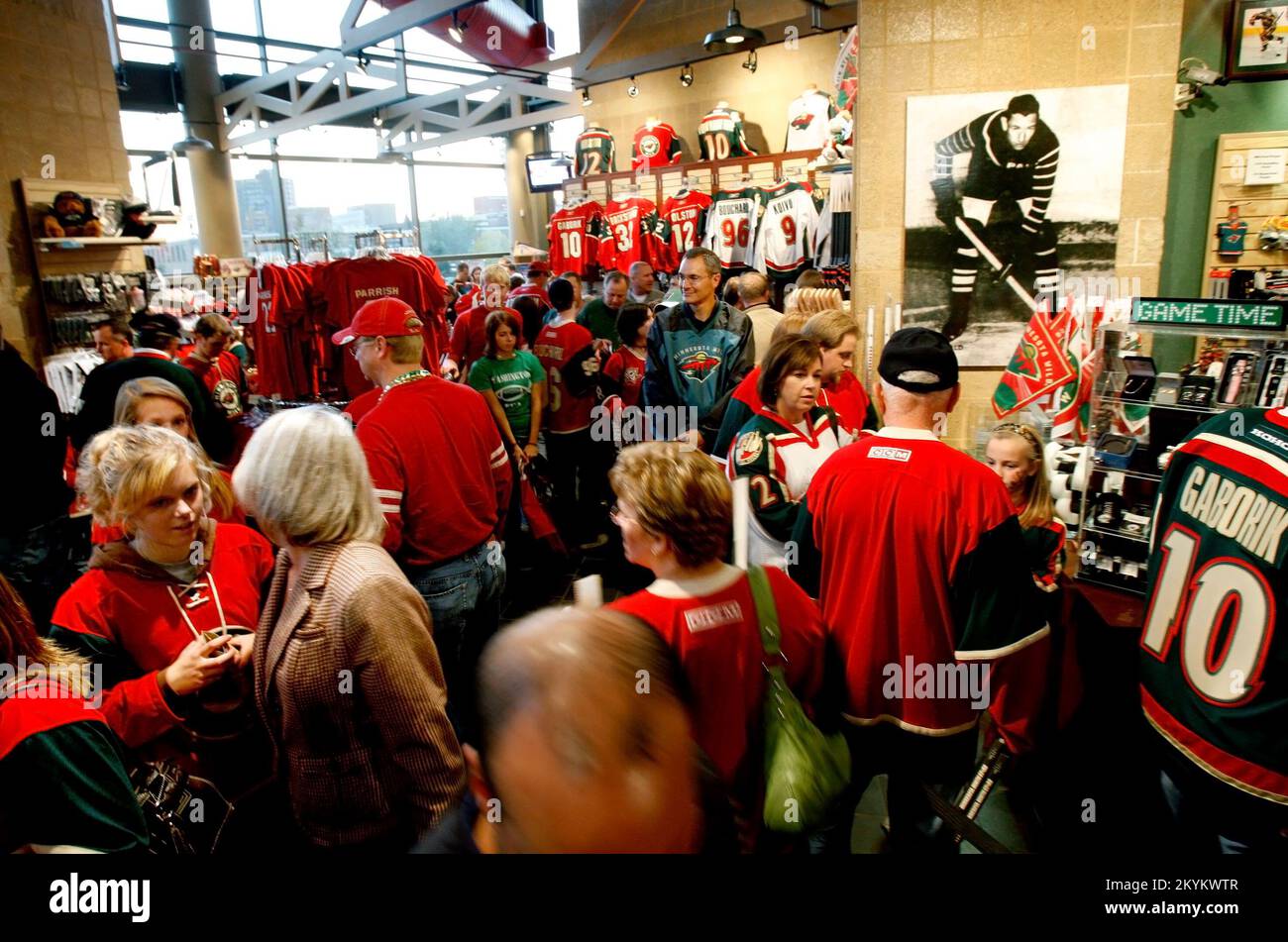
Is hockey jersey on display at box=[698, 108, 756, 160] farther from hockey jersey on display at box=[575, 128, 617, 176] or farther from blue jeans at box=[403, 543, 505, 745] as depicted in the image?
blue jeans at box=[403, 543, 505, 745]

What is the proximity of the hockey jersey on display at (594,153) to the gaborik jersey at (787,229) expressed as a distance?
3.76m

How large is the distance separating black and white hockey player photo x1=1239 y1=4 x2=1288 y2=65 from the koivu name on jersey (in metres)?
4.00

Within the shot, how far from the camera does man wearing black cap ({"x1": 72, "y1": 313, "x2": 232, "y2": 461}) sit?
3113mm

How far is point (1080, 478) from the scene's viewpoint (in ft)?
8.09

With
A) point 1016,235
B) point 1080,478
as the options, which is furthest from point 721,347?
point 1080,478

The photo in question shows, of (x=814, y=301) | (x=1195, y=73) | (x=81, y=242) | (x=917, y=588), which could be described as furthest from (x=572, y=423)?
(x=1195, y=73)

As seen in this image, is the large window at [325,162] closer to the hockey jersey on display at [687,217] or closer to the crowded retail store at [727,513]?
the hockey jersey on display at [687,217]

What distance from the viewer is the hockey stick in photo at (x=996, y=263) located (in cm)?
392

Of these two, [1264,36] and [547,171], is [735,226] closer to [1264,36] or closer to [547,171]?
[1264,36]

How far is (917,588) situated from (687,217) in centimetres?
660

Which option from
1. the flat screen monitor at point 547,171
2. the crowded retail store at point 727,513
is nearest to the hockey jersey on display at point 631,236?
the crowded retail store at point 727,513

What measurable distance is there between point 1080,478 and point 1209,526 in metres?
0.94

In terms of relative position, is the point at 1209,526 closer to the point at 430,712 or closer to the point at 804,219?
the point at 430,712

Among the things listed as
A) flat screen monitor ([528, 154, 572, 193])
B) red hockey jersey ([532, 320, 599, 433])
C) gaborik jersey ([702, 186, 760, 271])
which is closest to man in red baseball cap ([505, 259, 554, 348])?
red hockey jersey ([532, 320, 599, 433])
